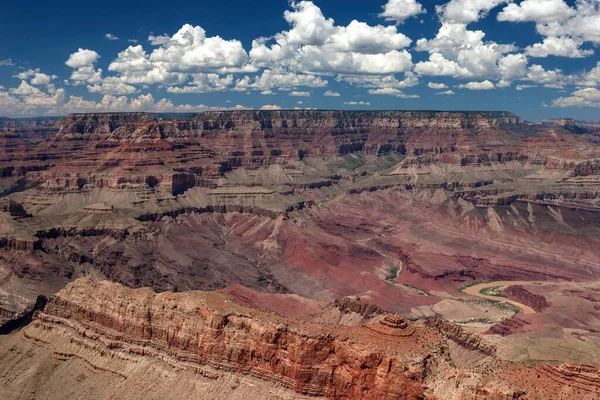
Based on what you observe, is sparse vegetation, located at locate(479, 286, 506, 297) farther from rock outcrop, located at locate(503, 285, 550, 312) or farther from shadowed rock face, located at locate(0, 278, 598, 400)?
shadowed rock face, located at locate(0, 278, 598, 400)

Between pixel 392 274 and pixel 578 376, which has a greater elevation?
pixel 578 376

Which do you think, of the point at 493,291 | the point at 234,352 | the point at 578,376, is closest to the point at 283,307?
the point at 234,352

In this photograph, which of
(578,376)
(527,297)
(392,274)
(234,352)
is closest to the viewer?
(578,376)

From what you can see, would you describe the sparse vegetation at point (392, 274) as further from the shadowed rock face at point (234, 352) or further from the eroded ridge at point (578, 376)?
the eroded ridge at point (578, 376)

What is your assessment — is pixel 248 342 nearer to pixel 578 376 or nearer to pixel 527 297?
pixel 578 376

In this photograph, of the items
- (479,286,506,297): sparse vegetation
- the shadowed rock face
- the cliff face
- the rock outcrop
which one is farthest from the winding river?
the cliff face

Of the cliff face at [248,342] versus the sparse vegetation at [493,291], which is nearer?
the cliff face at [248,342]

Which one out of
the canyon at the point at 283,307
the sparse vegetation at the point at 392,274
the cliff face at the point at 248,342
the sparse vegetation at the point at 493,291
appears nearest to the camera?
the cliff face at the point at 248,342

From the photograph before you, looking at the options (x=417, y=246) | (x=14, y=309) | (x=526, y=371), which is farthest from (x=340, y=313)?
(x=417, y=246)

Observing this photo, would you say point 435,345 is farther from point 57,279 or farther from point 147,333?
point 57,279

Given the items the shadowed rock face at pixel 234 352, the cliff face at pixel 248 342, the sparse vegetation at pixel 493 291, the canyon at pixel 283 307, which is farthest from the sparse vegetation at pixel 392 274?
the cliff face at pixel 248 342

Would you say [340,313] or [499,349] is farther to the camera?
[340,313]
